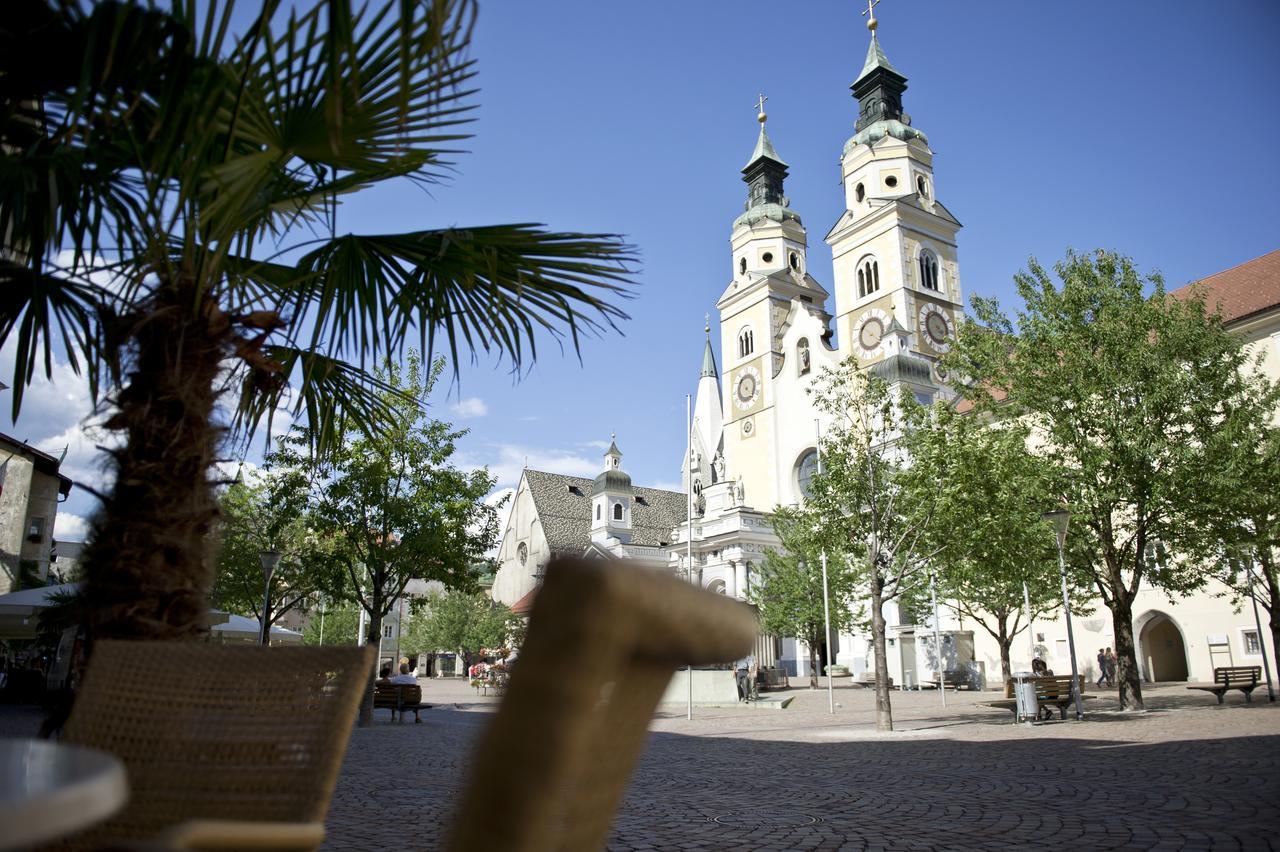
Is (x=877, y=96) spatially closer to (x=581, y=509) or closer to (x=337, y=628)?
(x=581, y=509)

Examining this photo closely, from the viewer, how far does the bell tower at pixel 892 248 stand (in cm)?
4947

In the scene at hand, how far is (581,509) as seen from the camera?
7194 cm

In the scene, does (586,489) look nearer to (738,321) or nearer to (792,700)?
(738,321)

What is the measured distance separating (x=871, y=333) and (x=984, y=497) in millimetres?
34364

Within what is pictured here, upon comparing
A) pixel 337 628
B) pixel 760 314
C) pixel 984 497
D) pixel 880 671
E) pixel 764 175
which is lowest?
pixel 880 671

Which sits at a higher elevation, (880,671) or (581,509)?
(581,509)

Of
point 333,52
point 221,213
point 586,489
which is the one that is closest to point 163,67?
point 221,213

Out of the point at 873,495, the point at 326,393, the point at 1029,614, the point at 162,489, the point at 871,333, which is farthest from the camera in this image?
the point at 871,333

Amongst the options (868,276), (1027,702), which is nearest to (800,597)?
(868,276)

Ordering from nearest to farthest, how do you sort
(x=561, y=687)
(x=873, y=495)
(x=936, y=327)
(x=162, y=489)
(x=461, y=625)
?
(x=561, y=687) → (x=162, y=489) → (x=873, y=495) → (x=936, y=327) → (x=461, y=625)

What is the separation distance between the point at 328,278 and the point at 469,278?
0.69 m

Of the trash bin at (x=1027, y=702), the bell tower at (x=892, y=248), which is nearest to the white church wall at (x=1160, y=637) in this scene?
the trash bin at (x=1027, y=702)

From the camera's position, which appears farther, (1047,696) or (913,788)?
(1047,696)

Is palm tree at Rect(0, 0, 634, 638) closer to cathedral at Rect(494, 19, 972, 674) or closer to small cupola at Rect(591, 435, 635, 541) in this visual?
cathedral at Rect(494, 19, 972, 674)
